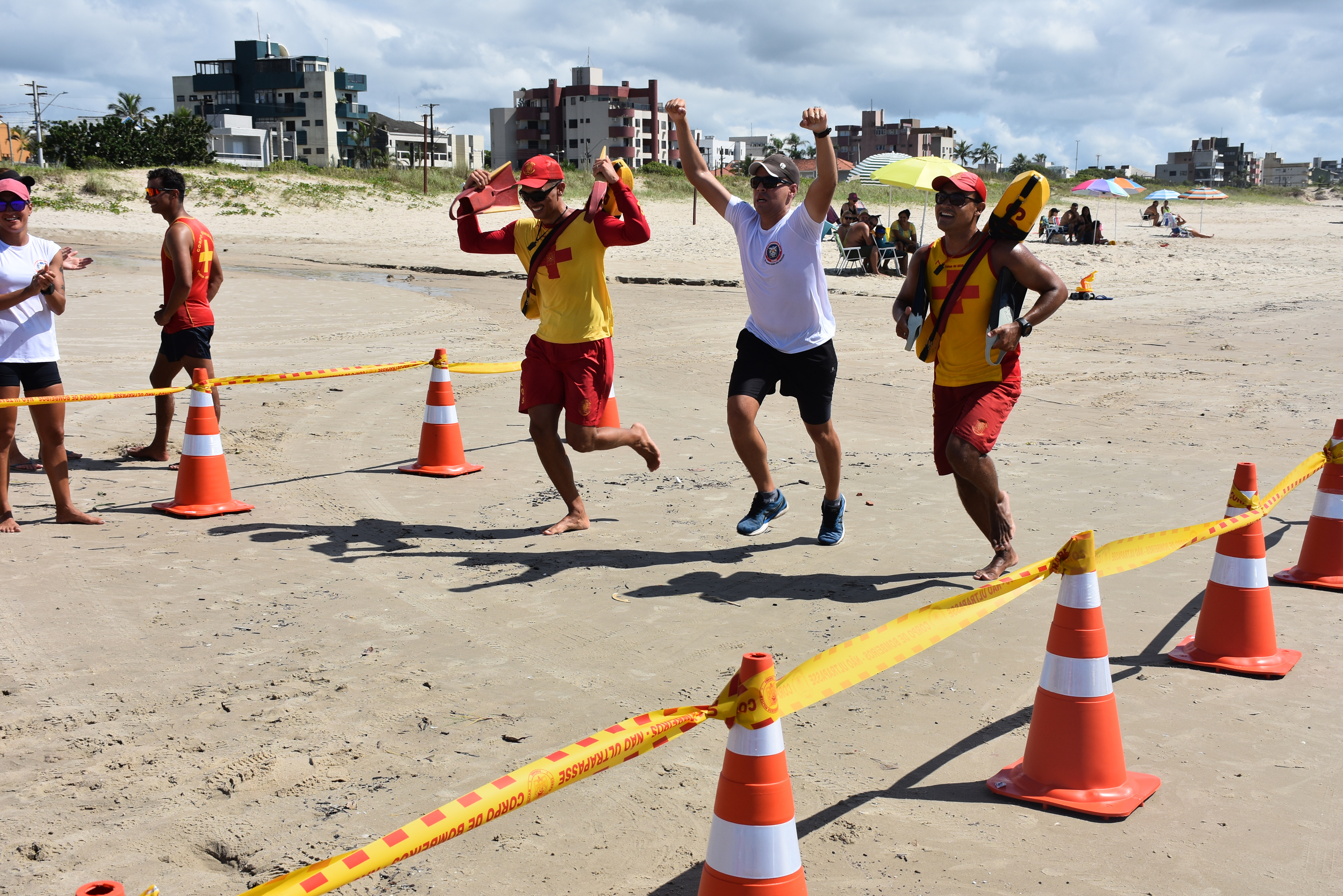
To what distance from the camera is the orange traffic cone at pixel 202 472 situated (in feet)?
23.1

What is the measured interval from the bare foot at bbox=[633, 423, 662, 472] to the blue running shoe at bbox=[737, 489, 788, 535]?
2.29ft

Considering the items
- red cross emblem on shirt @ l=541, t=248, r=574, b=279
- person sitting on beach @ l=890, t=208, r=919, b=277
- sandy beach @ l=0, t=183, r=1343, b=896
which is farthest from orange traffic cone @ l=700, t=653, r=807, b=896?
person sitting on beach @ l=890, t=208, r=919, b=277

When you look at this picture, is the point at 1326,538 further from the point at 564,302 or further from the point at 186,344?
the point at 186,344

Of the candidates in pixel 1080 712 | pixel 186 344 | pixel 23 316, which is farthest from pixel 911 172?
pixel 1080 712

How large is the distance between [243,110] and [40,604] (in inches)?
5505

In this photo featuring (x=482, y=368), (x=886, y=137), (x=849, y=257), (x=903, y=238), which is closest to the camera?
(x=482, y=368)

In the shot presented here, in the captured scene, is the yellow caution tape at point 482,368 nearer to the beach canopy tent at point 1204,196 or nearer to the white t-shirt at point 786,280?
the white t-shirt at point 786,280

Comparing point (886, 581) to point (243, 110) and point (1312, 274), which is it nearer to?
point (1312, 274)

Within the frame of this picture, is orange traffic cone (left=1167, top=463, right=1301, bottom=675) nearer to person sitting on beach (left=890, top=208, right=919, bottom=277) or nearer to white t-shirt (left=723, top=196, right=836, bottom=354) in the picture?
white t-shirt (left=723, top=196, right=836, bottom=354)

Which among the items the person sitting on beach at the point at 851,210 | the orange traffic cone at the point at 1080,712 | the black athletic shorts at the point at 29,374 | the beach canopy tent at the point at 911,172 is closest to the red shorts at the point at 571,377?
the black athletic shorts at the point at 29,374

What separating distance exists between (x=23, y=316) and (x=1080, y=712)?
6.17m

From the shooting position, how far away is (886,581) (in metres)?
5.80

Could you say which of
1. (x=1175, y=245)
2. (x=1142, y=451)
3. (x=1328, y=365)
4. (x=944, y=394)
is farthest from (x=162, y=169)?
(x=1175, y=245)

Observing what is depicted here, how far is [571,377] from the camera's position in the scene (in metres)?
6.44
